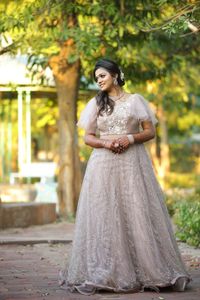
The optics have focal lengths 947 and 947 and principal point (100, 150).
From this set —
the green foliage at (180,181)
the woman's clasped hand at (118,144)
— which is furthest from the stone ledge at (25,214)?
the green foliage at (180,181)

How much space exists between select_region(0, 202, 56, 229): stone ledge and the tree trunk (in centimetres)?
126

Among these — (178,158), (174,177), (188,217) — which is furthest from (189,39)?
(178,158)

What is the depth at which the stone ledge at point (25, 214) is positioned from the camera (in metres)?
14.5

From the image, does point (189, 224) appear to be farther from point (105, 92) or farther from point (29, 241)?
point (105, 92)

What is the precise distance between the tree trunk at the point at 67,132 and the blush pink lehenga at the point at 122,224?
29.4 feet

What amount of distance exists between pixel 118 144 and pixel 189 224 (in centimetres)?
433

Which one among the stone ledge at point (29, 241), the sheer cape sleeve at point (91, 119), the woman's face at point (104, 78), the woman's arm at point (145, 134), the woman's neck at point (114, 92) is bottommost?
the stone ledge at point (29, 241)

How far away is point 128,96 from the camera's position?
8180 millimetres

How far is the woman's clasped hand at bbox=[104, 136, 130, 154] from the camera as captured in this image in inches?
313

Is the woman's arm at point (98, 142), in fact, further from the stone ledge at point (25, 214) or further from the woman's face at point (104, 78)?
the stone ledge at point (25, 214)

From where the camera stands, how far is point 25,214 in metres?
14.9

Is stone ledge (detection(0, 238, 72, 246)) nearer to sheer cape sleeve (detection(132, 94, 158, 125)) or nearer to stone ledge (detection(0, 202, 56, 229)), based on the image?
stone ledge (detection(0, 202, 56, 229))

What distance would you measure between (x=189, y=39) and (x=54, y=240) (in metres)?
6.83

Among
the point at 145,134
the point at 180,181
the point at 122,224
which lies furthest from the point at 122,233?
the point at 180,181
